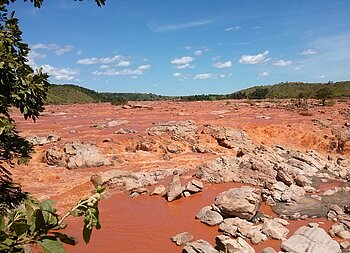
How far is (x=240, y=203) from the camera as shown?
11.6 meters

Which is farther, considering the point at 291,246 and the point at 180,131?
the point at 180,131

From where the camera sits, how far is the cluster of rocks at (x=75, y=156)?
18.6 m

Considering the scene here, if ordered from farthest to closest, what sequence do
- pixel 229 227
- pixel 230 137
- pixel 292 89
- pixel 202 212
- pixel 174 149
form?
pixel 292 89 → pixel 230 137 → pixel 174 149 → pixel 202 212 → pixel 229 227

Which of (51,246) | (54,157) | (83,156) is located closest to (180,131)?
(83,156)

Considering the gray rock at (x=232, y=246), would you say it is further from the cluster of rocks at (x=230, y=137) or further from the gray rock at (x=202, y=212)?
the cluster of rocks at (x=230, y=137)

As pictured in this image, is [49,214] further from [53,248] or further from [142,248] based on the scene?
[142,248]

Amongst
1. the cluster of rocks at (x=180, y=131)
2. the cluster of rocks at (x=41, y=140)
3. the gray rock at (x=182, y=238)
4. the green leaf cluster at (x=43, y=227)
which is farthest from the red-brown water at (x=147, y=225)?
the cluster of rocks at (x=41, y=140)

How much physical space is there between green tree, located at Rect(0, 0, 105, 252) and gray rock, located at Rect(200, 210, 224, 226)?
25.5 ft

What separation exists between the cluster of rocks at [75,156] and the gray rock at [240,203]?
944 cm

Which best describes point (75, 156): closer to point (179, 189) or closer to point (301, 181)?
point (179, 189)

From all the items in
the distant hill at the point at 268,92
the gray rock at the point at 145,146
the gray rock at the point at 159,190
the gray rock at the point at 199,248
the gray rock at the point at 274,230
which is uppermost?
the distant hill at the point at 268,92

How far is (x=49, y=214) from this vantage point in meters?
1.66

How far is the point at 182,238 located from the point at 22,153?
6690 mm

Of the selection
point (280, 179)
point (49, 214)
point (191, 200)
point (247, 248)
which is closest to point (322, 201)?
point (280, 179)
